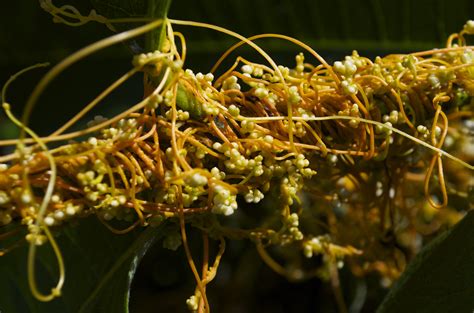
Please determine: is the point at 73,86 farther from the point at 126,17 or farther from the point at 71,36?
the point at 126,17

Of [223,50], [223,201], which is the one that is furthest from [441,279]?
[223,50]

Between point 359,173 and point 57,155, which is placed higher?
point 57,155

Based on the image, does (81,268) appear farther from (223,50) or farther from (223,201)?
(223,50)

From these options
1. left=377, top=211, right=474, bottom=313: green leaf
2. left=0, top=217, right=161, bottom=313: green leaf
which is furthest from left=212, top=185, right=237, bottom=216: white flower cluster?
left=377, top=211, right=474, bottom=313: green leaf

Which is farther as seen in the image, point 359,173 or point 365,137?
point 359,173

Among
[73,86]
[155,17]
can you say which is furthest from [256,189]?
[73,86]

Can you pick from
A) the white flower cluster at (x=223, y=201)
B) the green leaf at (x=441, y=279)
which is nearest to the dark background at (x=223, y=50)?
the green leaf at (x=441, y=279)
